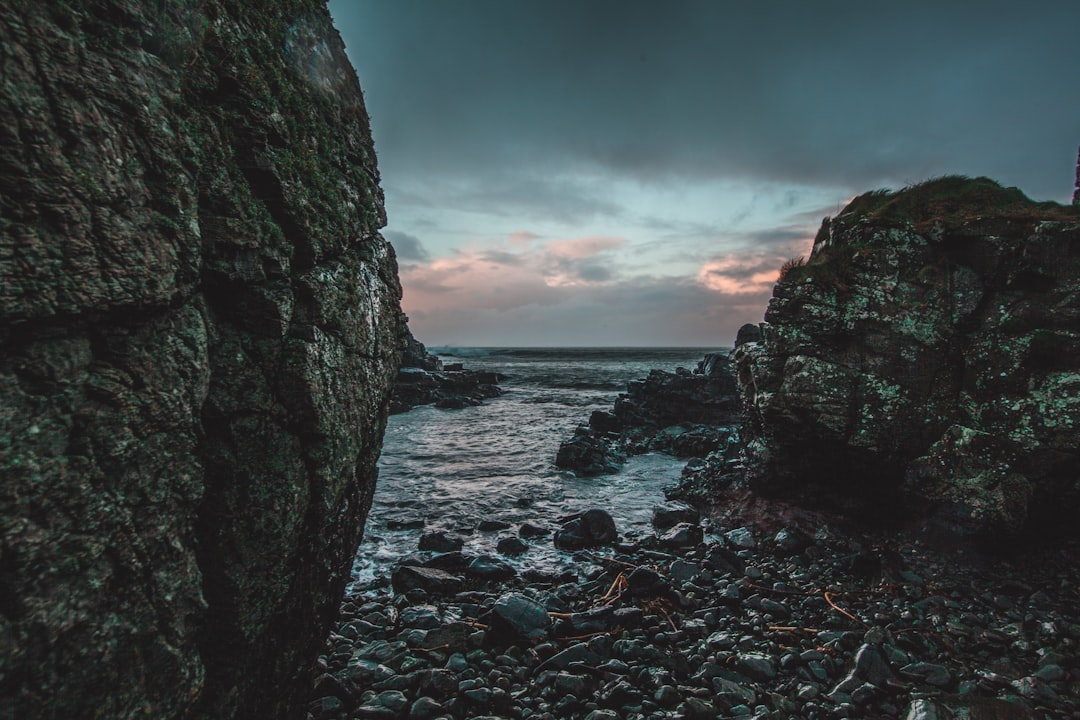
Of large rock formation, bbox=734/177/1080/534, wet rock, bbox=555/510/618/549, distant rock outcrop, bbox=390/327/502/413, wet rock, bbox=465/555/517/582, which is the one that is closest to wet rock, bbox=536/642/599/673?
wet rock, bbox=465/555/517/582

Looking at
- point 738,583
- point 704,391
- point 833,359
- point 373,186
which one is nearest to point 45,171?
point 373,186

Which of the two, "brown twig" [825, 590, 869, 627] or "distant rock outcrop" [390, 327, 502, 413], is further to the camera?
"distant rock outcrop" [390, 327, 502, 413]

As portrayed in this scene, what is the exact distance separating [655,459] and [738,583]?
36.6ft

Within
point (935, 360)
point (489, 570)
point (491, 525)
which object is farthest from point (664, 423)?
point (489, 570)

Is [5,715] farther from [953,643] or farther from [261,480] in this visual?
[953,643]

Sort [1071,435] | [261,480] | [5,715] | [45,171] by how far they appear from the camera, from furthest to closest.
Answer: [1071,435]
[261,480]
[45,171]
[5,715]

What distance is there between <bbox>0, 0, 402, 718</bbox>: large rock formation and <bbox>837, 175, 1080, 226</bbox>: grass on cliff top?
11517 millimetres

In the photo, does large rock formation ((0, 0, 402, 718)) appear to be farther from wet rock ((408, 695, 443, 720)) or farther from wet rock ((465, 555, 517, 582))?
wet rock ((465, 555, 517, 582))

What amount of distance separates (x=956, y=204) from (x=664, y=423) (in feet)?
57.2

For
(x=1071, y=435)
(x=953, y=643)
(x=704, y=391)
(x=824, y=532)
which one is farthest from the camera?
(x=704, y=391)

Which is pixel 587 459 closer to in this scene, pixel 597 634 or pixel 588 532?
pixel 588 532

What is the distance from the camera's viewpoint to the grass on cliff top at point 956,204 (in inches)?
360

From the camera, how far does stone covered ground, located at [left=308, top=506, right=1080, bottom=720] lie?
17.8 ft

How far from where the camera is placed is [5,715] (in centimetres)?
212
